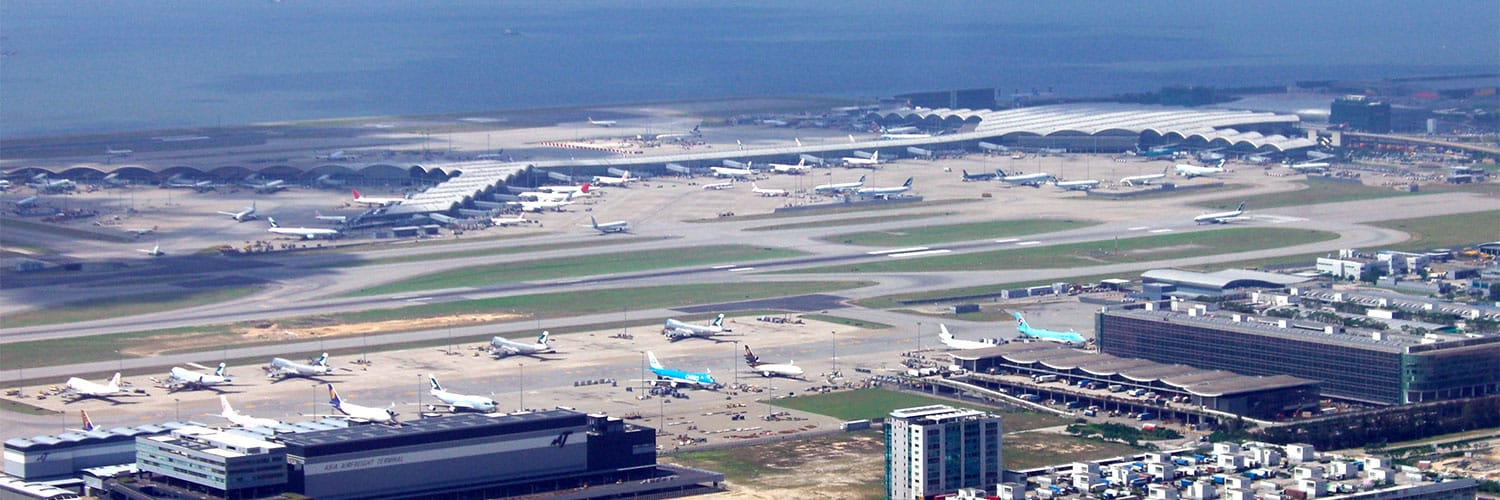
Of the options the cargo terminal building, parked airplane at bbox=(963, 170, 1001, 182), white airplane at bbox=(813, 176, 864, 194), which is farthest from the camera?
parked airplane at bbox=(963, 170, 1001, 182)

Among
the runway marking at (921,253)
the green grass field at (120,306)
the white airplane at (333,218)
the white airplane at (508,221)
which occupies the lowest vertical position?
the green grass field at (120,306)

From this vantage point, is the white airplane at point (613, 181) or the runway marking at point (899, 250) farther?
the white airplane at point (613, 181)

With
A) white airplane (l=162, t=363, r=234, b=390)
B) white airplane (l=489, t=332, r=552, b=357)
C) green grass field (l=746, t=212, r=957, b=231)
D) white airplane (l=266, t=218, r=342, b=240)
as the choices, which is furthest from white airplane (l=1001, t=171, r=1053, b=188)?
white airplane (l=162, t=363, r=234, b=390)

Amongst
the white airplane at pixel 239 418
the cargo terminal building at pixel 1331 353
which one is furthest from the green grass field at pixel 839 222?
the white airplane at pixel 239 418

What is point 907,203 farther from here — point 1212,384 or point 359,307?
point 1212,384

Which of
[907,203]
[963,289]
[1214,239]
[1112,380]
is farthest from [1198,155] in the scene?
[1112,380]

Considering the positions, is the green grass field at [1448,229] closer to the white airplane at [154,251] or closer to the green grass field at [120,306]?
Answer: the green grass field at [120,306]

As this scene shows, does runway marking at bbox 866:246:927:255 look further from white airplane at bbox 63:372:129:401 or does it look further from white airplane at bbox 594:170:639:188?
white airplane at bbox 63:372:129:401
